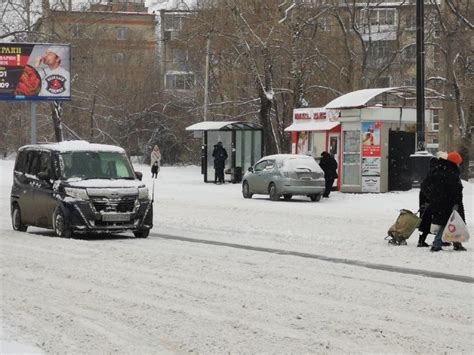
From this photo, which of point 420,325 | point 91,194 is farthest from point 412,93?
point 420,325

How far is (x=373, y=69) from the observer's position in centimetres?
6178

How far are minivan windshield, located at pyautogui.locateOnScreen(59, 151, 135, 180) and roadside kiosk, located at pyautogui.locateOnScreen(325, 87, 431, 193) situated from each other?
15.2 metres

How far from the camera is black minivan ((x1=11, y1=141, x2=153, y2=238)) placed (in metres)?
20.3

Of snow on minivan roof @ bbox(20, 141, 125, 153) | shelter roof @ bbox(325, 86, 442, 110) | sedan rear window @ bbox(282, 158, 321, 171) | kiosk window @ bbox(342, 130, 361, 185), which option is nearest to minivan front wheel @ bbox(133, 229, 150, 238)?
snow on minivan roof @ bbox(20, 141, 125, 153)

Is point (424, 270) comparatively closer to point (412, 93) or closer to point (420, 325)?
point (420, 325)

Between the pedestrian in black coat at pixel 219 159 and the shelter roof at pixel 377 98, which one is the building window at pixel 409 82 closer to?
the pedestrian in black coat at pixel 219 159

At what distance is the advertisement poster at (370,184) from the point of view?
36.0 meters

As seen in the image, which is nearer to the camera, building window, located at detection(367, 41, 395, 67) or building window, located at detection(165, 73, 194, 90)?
building window, located at detection(367, 41, 395, 67)

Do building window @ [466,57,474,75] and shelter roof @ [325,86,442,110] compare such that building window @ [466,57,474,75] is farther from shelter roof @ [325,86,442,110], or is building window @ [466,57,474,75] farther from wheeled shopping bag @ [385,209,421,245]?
wheeled shopping bag @ [385,209,421,245]

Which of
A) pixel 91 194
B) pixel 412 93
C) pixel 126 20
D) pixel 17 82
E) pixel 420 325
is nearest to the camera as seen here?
pixel 420 325

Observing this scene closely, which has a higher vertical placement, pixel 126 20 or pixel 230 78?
pixel 126 20

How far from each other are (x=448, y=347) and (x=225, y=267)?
6425 mm

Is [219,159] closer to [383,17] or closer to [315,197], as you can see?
[315,197]

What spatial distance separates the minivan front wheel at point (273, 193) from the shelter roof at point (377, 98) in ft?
11.2
